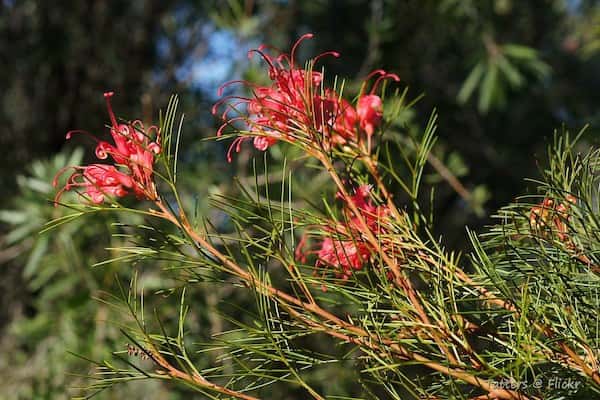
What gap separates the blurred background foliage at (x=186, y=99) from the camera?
1.26 meters

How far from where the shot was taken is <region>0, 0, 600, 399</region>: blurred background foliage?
126 centimetres

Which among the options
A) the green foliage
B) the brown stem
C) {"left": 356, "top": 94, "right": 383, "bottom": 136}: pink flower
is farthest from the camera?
the green foliage

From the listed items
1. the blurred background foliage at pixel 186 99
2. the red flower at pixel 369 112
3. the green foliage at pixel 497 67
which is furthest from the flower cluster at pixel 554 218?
the green foliage at pixel 497 67

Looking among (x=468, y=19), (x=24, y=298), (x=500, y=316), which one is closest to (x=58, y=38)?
(x=24, y=298)

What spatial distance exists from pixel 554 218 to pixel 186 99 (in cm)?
141

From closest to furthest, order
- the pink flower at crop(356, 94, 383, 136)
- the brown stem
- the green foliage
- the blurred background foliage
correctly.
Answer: the brown stem, the pink flower at crop(356, 94, 383, 136), the blurred background foliage, the green foliage

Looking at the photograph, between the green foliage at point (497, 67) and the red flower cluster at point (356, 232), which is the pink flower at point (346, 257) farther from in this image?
the green foliage at point (497, 67)

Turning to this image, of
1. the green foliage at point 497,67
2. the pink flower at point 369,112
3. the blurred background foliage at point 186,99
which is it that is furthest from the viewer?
the green foliage at point 497,67

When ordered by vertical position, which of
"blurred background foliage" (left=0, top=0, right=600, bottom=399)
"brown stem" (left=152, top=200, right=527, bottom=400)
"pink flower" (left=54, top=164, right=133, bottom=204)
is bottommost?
"blurred background foliage" (left=0, top=0, right=600, bottom=399)

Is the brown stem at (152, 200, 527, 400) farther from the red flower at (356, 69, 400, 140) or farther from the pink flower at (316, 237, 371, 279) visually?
the red flower at (356, 69, 400, 140)
